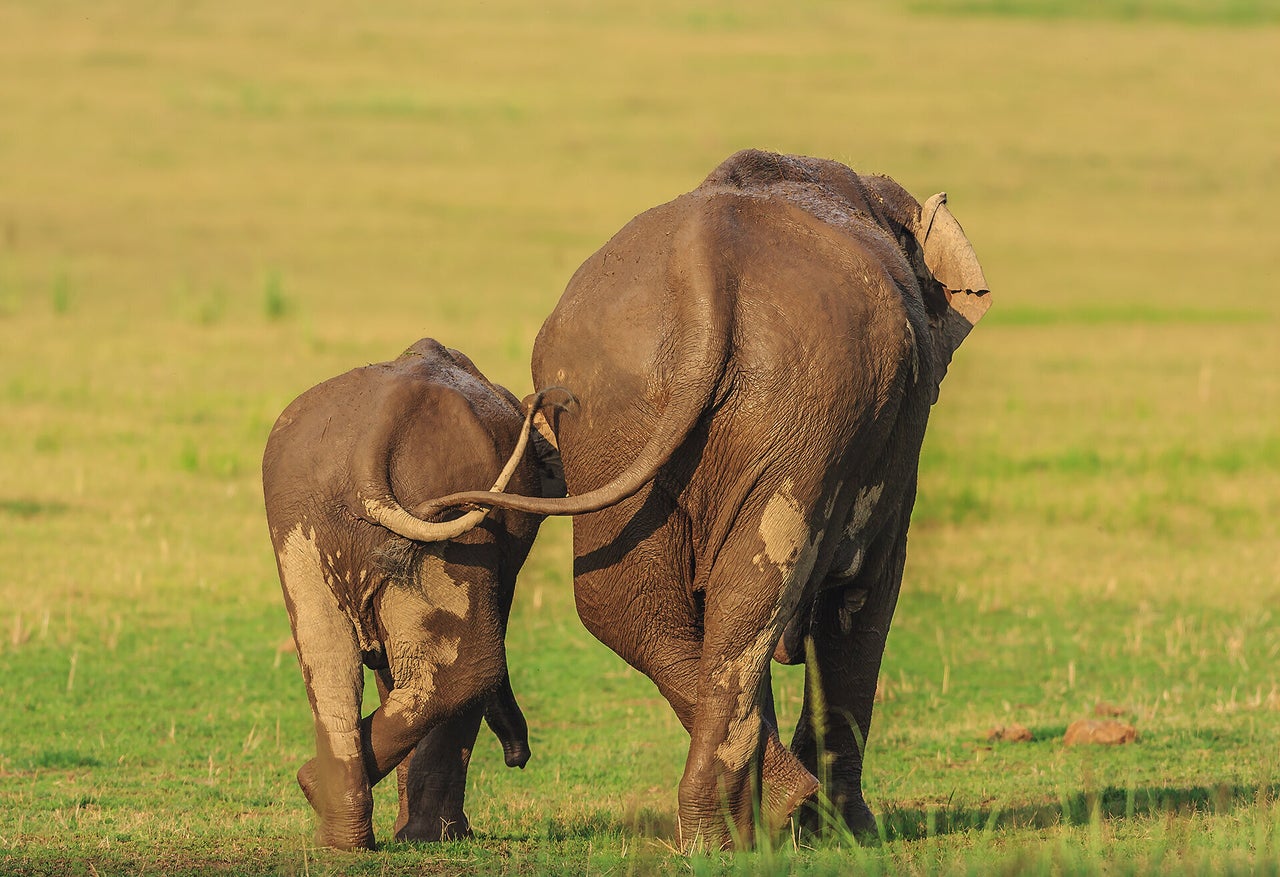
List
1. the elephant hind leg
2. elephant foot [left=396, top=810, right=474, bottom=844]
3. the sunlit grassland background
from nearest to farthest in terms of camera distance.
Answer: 1. the elephant hind leg
2. elephant foot [left=396, top=810, right=474, bottom=844]
3. the sunlit grassland background

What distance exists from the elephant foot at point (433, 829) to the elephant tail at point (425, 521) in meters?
1.12

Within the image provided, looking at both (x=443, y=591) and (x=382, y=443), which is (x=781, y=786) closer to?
(x=443, y=591)

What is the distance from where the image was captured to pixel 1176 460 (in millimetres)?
15141

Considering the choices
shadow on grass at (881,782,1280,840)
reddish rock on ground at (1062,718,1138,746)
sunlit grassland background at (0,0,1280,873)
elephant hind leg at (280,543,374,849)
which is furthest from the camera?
reddish rock on ground at (1062,718,1138,746)

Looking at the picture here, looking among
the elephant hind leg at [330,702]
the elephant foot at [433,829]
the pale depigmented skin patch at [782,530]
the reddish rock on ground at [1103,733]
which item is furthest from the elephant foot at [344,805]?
the reddish rock on ground at [1103,733]

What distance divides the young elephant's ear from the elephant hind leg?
2210 mm

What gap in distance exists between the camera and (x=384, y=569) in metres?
6.08

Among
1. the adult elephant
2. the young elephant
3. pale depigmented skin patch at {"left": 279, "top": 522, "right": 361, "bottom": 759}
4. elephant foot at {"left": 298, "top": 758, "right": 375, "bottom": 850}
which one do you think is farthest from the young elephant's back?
elephant foot at {"left": 298, "top": 758, "right": 375, "bottom": 850}

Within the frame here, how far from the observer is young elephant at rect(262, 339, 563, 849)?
6055 mm

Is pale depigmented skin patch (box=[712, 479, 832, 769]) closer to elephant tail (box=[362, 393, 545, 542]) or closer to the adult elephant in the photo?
the adult elephant

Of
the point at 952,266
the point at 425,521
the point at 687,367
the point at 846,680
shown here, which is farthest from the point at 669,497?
the point at 952,266

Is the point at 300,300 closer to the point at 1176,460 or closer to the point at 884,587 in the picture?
the point at 1176,460

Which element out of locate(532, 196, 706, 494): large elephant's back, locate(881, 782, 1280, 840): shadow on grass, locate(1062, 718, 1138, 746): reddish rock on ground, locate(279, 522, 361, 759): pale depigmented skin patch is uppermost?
locate(532, 196, 706, 494): large elephant's back

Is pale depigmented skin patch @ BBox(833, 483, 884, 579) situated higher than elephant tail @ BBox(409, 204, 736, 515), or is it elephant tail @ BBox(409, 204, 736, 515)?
elephant tail @ BBox(409, 204, 736, 515)
